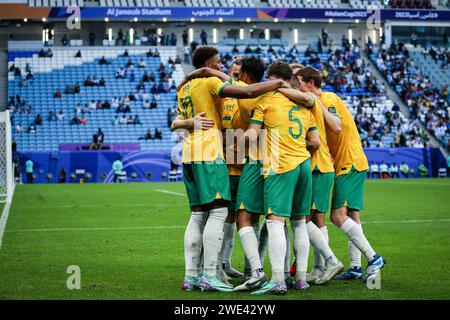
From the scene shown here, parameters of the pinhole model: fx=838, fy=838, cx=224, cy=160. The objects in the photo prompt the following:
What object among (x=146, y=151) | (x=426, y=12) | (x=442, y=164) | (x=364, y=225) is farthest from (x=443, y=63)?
(x=364, y=225)

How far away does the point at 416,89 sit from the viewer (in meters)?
60.4

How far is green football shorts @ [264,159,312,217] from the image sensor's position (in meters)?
8.98

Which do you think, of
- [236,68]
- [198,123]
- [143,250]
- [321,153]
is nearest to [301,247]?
[321,153]

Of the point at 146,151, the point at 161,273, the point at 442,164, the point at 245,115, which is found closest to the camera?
the point at 245,115

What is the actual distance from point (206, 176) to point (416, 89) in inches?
2101

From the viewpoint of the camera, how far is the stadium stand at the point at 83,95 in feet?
167

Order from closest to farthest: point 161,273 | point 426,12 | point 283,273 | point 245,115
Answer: point 283,273
point 245,115
point 161,273
point 426,12

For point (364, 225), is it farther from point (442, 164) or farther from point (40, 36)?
point (40, 36)

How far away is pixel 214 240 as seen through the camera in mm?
9227

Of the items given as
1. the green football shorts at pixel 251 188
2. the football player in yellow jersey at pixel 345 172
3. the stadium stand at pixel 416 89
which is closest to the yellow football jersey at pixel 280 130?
the green football shorts at pixel 251 188

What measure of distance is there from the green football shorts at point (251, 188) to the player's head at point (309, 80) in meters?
1.32

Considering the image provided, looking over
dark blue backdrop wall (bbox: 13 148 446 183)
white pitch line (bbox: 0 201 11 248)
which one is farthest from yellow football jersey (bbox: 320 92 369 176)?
dark blue backdrop wall (bbox: 13 148 446 183)

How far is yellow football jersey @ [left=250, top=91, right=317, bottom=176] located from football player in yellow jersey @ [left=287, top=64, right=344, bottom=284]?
0.66m
